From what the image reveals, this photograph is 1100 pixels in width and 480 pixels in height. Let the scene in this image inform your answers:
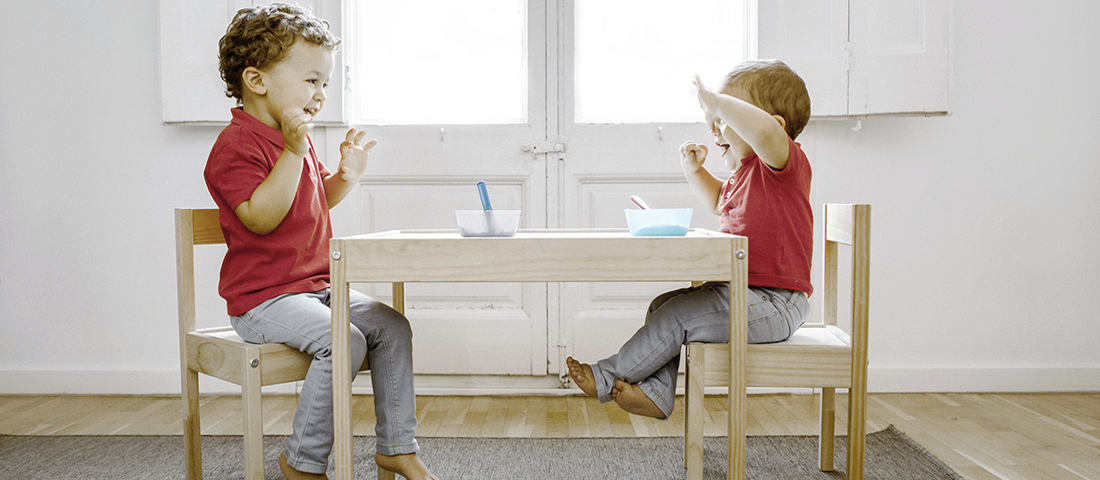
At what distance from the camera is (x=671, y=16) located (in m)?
2.23

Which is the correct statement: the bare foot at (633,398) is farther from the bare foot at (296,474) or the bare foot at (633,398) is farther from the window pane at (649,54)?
the window pane at (649,54)

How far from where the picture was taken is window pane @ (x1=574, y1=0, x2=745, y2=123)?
87.5 inches

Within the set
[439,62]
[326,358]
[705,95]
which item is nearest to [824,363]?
[705,95]

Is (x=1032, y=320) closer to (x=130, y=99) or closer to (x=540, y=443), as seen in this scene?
(x=540, y=443)

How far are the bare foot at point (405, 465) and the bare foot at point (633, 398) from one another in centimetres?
38

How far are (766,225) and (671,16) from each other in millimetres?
1091

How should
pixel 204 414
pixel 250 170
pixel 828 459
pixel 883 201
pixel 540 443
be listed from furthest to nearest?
pixel 883 201 → pixel 204 414 → pixel 540 443 → pixel 828 459 → pixel 250 170

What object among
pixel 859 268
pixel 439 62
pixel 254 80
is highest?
pixel 439 62

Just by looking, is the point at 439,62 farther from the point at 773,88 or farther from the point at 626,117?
the point at 773,88

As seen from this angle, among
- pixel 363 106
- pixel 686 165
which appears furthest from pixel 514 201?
pixel 686 165

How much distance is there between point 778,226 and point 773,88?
0.27 m

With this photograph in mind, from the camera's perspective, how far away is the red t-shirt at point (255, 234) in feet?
4.26

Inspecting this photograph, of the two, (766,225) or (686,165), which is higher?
(686,165)

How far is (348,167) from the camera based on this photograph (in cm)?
156
